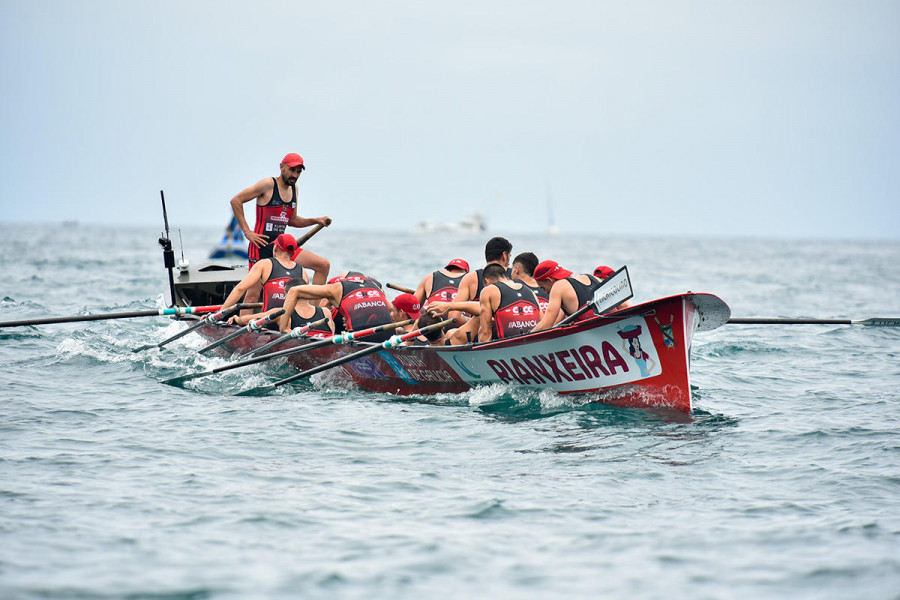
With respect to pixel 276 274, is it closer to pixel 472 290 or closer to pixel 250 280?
pixel 250 280

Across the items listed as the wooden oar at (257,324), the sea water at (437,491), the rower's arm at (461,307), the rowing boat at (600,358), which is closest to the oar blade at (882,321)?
the sea water at (437,491)

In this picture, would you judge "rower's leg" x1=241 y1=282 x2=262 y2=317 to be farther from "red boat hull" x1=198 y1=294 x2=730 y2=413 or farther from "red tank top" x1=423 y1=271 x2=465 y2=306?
"red boat hull" x1=198 y1=294 x2=730 y2=413

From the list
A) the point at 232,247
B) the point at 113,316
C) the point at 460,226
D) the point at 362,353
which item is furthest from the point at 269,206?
the point at 460,226

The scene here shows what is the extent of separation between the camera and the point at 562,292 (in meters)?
8.66

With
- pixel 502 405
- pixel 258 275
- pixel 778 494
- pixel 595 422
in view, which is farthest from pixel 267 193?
pixel 778 494

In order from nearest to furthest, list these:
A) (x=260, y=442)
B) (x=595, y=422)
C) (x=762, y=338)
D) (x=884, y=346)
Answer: (x=260, y=442)
(x=595, y=422)
(x=884, y=346)
(x=762, y=338)

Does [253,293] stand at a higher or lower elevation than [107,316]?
higher

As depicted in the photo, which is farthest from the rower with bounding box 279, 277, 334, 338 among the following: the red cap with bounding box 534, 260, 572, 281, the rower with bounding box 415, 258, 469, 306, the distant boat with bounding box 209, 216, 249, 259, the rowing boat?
the distant boat with bounding box 209, 216, 249, 259

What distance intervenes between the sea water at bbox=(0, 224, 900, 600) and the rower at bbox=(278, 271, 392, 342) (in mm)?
787

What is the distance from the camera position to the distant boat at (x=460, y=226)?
157500 mm

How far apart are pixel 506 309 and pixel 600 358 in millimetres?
1219

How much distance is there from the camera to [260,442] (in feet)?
24.5

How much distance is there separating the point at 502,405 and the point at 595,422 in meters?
1.08

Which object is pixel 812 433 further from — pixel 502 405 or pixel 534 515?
pixel 534 515
